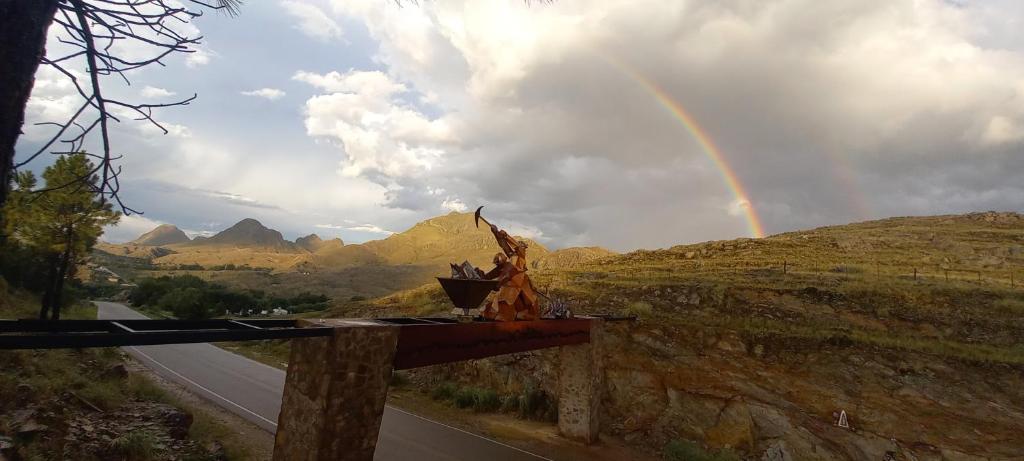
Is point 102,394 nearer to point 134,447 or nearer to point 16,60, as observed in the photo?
point 134,447

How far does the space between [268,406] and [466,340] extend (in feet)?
43.4

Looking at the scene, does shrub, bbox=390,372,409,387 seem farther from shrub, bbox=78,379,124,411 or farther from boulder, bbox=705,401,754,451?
boulder, bbox=705,401,754,451

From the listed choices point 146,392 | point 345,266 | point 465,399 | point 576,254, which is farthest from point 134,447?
point 345,266

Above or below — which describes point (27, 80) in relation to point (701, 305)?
above

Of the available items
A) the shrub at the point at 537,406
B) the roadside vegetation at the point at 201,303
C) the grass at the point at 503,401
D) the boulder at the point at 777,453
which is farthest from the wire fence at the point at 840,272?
the roadside vegetation at the point at 201,303

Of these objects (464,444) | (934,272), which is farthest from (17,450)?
(934,272)

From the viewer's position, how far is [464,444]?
→ 1589 centimetres

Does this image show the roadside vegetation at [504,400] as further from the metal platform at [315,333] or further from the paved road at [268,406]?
the metal platform at [315,333]

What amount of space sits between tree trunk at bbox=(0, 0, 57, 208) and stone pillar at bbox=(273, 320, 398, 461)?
4884mm

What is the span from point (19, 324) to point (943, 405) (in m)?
22.6

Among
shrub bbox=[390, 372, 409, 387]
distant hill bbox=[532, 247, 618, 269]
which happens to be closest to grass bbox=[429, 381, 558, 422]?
shrub bbox=[390, 372, 409, 387]

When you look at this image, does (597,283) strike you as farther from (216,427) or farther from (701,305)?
(216,427)

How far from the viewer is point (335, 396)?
292 inches

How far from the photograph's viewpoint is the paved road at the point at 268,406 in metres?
14.9
